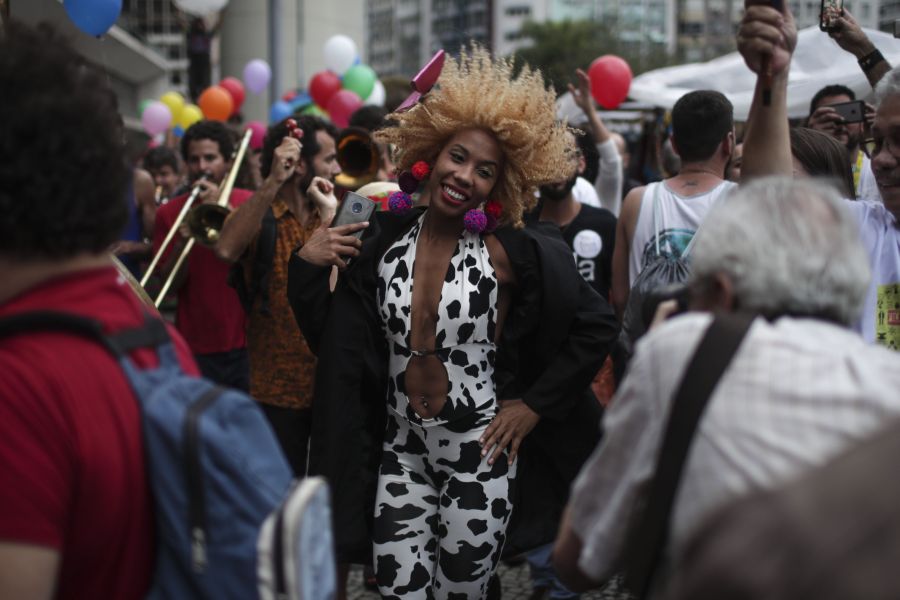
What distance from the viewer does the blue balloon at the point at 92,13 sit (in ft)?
19.1

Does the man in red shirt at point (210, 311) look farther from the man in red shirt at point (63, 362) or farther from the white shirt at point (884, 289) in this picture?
the man in red shirt at point (63, 362)

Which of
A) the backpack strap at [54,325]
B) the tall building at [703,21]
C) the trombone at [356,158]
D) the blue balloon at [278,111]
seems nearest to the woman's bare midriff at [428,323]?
the trombone at [356,158]

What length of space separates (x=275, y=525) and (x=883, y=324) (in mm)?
2196

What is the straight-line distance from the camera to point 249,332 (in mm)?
5227

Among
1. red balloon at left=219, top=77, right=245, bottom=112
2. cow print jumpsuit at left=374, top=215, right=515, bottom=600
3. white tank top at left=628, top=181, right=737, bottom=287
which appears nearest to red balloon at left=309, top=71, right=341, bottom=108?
red balloon at left=219, top=77, right=245, bottom=112

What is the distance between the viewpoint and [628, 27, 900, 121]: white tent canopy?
7.69 metres

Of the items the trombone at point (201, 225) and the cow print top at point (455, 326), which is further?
the trombone at point (201, 225)

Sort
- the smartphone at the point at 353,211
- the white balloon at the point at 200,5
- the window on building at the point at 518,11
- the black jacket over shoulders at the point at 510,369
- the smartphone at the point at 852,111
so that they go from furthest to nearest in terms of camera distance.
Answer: the window on building at the point at 518,11, the white balloon at the point at 200,5, the smartphone at the point at 852,111, the smartphone at the point at 353,211, the black jacket over shoulders at the point at 510,369

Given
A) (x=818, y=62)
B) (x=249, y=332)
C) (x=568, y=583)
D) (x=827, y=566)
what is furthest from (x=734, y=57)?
(x=827, y=566)

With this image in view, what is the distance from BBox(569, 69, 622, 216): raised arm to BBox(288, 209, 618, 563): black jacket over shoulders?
2.97m

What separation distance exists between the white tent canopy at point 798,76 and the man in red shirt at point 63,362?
595 cm

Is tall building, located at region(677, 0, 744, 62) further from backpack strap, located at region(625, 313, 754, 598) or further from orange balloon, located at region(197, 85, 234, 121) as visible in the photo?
backpack strap, located at region(625, 313, 754, 598)

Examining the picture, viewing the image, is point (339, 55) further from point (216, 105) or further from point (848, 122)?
point (848, 122)

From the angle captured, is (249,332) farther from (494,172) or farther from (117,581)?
(117,581)
